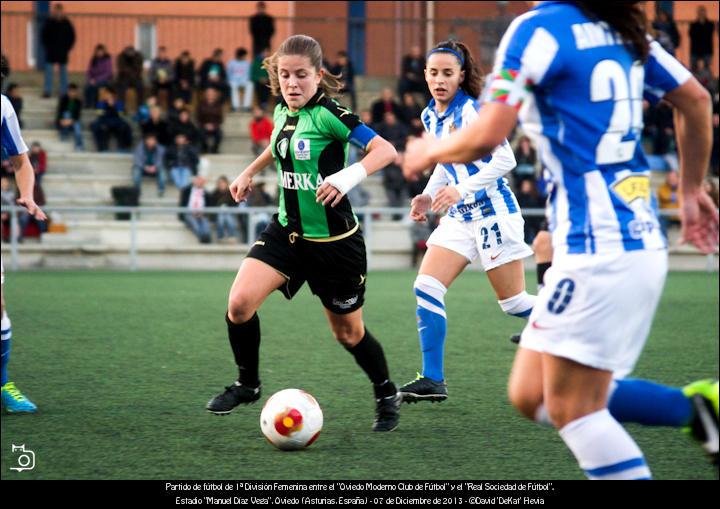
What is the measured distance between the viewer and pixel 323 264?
18.0 ft

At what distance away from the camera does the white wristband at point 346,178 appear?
16.5 feet

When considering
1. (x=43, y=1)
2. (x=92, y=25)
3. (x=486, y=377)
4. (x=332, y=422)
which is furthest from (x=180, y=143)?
(x=332, y=422)

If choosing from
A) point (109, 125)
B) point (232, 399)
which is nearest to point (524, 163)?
point (109, 125)

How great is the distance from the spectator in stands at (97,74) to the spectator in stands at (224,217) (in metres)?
4.41

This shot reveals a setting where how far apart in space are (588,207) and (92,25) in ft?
71.9

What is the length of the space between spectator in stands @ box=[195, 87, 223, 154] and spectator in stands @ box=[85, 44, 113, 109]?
2.00 m

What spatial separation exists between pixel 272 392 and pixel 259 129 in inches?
577

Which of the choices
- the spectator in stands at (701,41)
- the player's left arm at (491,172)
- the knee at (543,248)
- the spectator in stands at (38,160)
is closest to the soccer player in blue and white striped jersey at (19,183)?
the player's left arm at (491,172)

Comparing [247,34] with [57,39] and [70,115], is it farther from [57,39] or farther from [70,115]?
[70,115]

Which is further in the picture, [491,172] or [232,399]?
[491,172]

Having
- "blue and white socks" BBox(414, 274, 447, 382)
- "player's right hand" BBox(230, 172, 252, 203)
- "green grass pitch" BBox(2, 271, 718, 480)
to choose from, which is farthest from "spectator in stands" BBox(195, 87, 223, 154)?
"player's right hand" BBox(230, 172, 252, 203)

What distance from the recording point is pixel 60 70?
21.9 m
